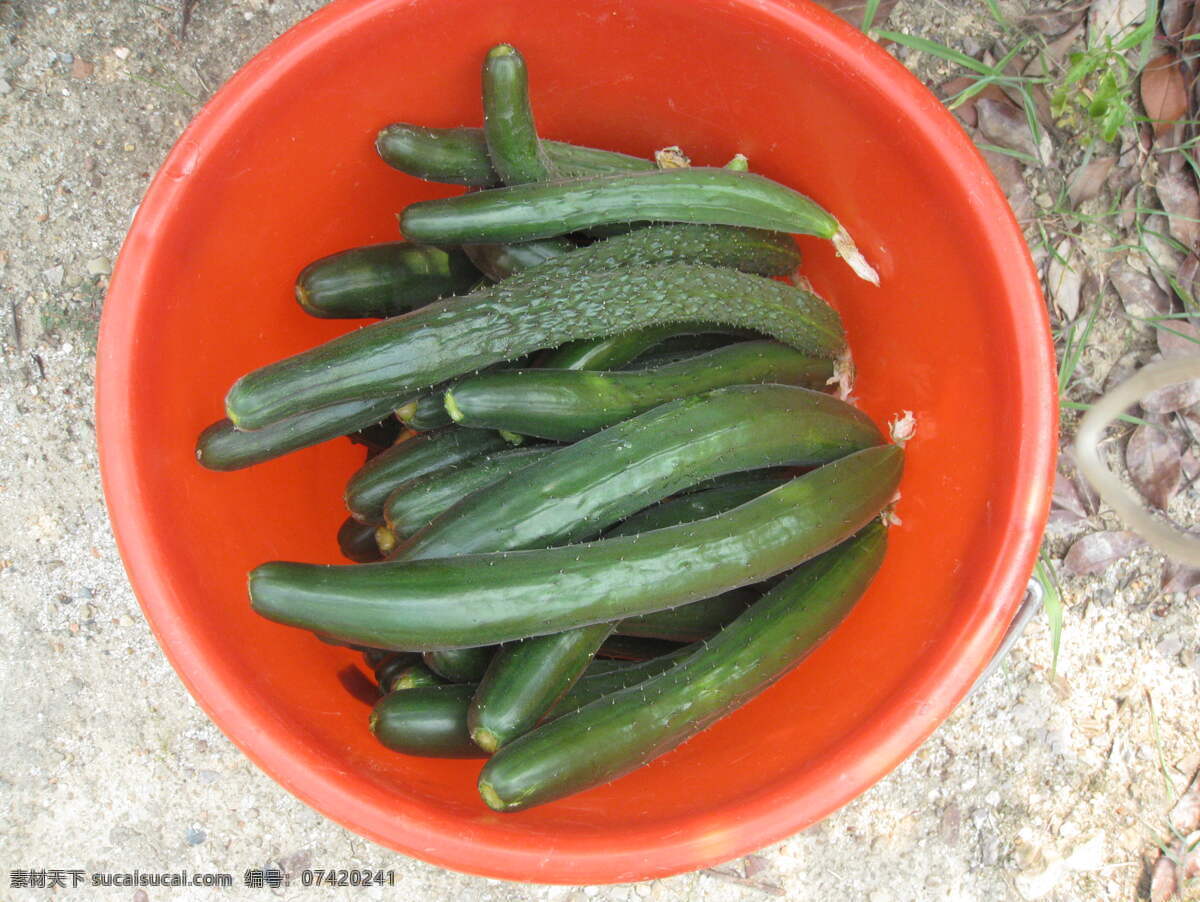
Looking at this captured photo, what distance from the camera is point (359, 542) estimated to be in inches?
71.6

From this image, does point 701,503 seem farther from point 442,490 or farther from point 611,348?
point 442,490

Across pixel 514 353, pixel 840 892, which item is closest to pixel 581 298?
pixel 514 353

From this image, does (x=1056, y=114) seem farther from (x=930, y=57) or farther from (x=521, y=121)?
(x=521, y=121)

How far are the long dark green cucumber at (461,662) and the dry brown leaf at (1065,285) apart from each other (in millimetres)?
1536

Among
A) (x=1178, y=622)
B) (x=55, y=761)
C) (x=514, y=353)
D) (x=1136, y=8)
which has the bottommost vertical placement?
(x=1178, y=622)

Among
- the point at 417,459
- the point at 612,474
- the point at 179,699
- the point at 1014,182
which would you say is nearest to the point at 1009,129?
the point at 1014,182

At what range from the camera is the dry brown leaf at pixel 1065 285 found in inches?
88.6

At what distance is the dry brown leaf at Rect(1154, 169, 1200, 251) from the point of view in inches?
86.3

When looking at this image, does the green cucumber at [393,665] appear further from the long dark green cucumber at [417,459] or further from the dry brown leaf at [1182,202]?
the dry brown leaf at [1182,202]

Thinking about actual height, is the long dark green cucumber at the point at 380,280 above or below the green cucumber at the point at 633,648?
above

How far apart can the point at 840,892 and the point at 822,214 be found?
151cm

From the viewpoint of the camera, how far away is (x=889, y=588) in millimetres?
1723

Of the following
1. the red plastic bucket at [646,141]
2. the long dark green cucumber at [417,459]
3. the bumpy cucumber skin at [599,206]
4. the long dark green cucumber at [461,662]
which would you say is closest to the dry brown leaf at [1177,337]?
the red plastic bucket at [646,141]

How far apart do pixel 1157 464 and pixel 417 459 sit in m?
1.66
